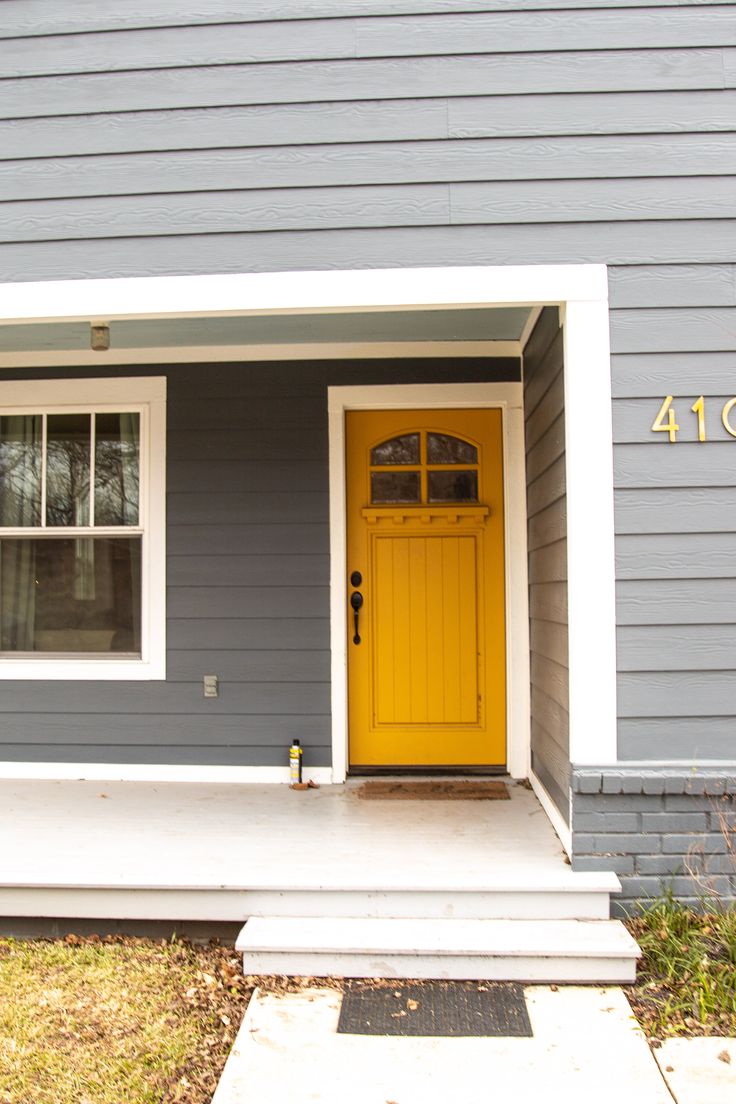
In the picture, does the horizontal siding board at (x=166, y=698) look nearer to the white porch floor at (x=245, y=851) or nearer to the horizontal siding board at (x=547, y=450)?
the white porch floor at (x=245, y=851)

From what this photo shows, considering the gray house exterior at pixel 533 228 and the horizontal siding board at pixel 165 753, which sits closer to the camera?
the gray house exterior at pixel 533 228

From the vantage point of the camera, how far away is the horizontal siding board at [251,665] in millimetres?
4078

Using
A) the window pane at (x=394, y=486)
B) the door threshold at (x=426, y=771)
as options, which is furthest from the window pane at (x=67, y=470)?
the door threshold at (x=426, y=771)

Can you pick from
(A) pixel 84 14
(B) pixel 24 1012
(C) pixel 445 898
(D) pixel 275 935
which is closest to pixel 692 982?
(C) pixel 445 898

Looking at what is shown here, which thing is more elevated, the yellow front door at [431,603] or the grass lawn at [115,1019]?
the yellow front door at [431,603]

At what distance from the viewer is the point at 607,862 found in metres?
2.76

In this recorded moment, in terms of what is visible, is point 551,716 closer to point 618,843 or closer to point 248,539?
point 618,843

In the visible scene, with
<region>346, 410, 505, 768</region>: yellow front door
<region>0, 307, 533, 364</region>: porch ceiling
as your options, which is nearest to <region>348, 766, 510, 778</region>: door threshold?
<region>346, 410, 505, 768</region>: yellow front door

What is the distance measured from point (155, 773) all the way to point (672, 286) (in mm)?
3275

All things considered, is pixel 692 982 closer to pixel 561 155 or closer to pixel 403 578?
pixel 403 578

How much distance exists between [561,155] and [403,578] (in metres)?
2.10

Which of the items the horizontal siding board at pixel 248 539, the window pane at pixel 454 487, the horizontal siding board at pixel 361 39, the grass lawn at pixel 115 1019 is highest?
the horizontal siding board at pixel 361 39

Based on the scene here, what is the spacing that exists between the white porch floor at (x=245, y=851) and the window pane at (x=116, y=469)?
4.67 ft

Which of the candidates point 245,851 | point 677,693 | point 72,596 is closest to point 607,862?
point 677,693
